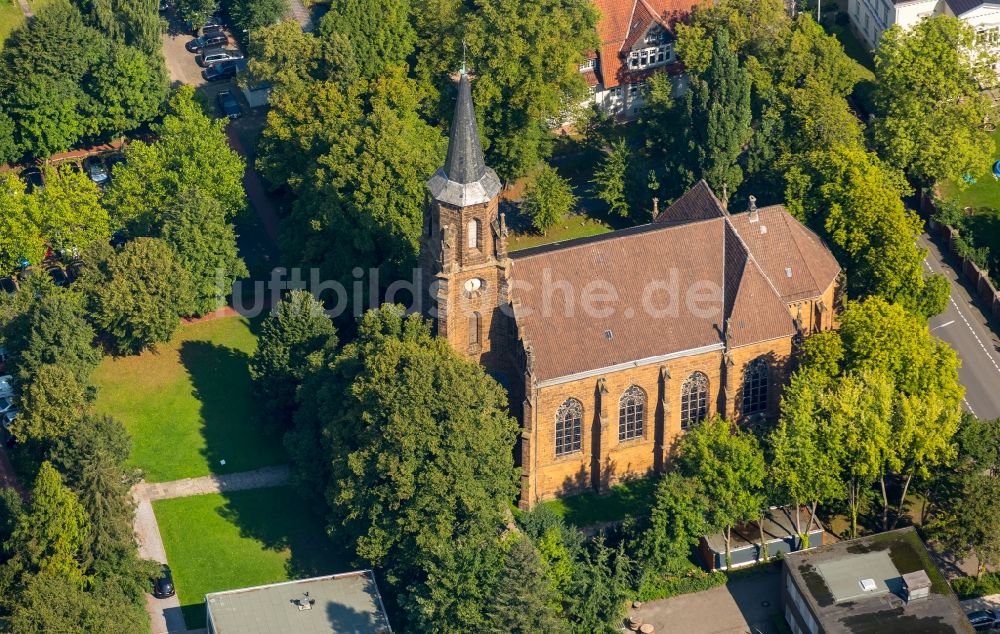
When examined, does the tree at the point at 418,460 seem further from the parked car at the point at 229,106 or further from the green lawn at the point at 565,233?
the parked car at the point at 229,106

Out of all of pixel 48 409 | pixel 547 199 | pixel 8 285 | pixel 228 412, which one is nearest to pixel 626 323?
pixel 547 199

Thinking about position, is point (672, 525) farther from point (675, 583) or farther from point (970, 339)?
point (970, 339)

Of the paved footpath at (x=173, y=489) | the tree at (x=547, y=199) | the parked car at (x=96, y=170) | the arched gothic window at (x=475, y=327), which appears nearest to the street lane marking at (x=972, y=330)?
the tree at (x=547, y=199)

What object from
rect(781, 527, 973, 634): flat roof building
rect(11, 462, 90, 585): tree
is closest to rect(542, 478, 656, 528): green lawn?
rect(781, 527, 973, 634): flat roof building

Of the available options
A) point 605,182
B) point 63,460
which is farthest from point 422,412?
point 605,182

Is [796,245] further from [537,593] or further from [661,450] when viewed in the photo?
[537,593]

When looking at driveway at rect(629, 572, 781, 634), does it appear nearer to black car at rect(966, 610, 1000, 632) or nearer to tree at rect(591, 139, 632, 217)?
black car at rect(966, 610, 1000, 632)
